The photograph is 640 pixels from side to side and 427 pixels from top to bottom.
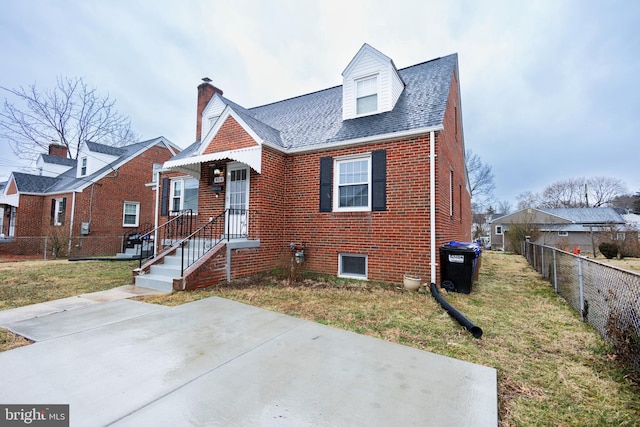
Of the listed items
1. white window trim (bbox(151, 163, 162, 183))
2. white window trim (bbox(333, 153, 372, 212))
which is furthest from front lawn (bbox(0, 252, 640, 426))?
white window trim (bbox(151, 163, 162, 183))

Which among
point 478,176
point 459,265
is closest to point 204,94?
point 459,265

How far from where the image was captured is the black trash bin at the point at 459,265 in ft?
21.0

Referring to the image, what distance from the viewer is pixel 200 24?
10.8 metres

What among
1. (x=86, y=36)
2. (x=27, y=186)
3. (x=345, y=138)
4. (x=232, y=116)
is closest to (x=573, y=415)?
(x=345, y=138)

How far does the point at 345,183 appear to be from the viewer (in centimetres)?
812

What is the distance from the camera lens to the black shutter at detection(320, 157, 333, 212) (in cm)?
817

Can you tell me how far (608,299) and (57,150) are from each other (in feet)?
108

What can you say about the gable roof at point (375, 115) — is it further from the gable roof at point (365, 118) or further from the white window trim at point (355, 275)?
the white window trim at point (355, 275)

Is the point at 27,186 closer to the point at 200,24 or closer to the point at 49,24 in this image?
the point at 49,24

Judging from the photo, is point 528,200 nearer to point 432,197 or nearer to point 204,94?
point 432,197

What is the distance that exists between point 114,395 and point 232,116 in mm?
7877

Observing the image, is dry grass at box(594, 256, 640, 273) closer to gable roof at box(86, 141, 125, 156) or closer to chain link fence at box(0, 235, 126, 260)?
chain link fence at box(0, 235, 126, 260)

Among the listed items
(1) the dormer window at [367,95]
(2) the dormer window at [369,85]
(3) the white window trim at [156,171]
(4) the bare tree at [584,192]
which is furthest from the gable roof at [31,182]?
(4) the bare tree at [584,192]

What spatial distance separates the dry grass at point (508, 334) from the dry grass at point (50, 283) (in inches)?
95.7
